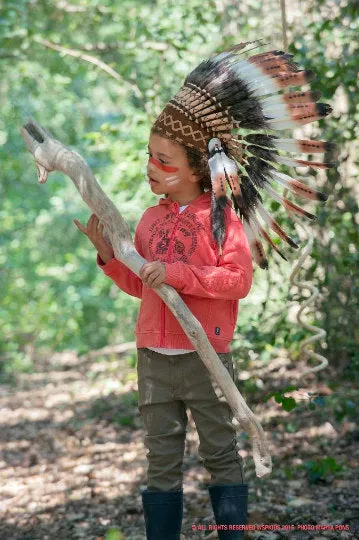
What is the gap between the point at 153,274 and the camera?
8.56ft

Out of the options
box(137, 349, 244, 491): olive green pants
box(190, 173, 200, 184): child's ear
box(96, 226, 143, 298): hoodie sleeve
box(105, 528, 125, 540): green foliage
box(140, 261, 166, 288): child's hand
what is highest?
box(190, 173, 200, 184): child's ear

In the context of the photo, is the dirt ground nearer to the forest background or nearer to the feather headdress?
the forest background

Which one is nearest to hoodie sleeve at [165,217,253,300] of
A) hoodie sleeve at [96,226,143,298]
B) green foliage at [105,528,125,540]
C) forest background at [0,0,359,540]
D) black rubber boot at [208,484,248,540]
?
hoodie sleeve at [96,226,143,298]

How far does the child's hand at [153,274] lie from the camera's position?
2613 mm

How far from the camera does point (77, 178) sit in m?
2.73

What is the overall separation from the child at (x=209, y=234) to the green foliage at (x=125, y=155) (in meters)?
0.74

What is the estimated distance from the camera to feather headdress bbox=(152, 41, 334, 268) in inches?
107

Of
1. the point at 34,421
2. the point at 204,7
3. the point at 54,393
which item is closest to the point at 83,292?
the point at 54,393

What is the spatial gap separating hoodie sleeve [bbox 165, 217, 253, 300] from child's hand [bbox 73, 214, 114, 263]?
0.34 m

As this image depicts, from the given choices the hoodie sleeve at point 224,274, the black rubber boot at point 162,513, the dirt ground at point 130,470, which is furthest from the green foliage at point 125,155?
the hoodie sleeve at point 224,274

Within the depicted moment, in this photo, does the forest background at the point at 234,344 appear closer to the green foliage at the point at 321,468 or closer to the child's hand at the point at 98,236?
the green foliage at the point at 321,468

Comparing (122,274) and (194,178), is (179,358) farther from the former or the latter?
(194,178)

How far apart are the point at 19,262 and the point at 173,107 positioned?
9.42m

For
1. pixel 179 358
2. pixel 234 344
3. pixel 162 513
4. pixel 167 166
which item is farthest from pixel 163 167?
pixel 234 344
